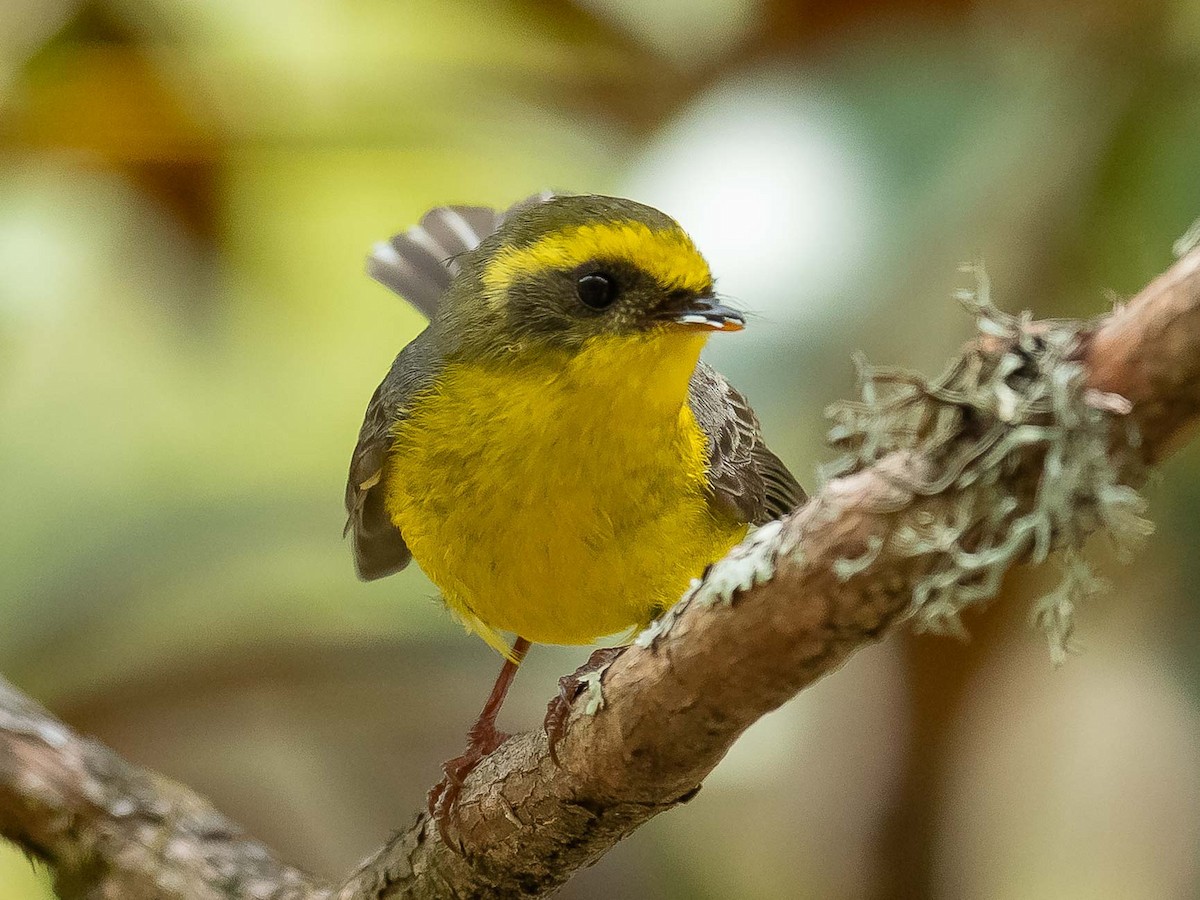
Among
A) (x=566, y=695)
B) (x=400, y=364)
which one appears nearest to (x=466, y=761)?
(x=566, y=695)

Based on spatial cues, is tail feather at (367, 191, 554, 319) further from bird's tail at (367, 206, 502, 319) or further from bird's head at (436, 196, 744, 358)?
bird's head at (436, 196, 744, 358)

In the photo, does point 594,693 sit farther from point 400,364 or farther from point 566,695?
point 400,364

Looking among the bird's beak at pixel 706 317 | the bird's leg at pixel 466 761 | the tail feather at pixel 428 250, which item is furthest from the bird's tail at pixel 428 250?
the bird's beak at pixel 706 317

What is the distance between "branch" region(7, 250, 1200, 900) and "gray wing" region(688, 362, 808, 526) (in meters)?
0.76

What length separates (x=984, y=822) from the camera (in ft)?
14.8

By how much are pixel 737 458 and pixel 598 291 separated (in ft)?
2.25

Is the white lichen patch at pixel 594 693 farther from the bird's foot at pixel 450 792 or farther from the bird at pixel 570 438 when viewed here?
the bird's foot at pixel 450 792

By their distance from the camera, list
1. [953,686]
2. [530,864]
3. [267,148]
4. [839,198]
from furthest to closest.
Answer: [267,148], [953,686], [839,198], [530,864]

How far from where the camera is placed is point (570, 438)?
2.62 metres

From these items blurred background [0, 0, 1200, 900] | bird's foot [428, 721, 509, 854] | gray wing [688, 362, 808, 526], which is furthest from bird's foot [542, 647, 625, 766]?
blurred background [0, 0, 1200, 900]

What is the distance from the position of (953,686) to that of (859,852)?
26.4 inches

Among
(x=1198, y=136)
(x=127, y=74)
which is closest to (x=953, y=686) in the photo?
(x=1198, y=136)

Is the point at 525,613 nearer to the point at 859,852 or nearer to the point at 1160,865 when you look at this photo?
the point at 859,852

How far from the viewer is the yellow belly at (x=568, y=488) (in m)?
2.62
